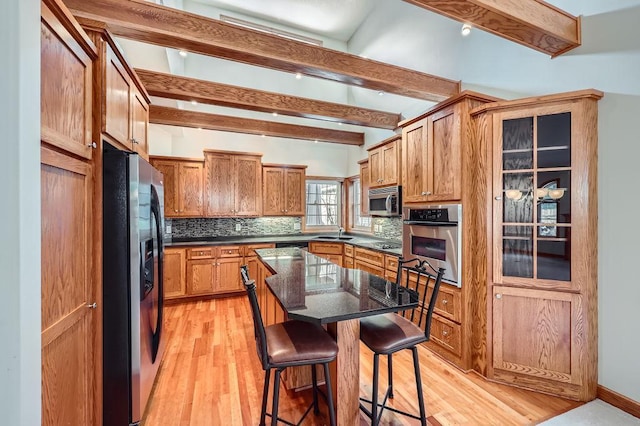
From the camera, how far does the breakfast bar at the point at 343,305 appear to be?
138 centimetres

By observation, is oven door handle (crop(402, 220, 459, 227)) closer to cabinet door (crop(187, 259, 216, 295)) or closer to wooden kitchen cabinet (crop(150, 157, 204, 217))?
cabinet door (crop(187, 259, 216, 295))

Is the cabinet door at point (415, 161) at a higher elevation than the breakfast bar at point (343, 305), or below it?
higher

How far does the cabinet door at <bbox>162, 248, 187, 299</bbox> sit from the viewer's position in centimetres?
416

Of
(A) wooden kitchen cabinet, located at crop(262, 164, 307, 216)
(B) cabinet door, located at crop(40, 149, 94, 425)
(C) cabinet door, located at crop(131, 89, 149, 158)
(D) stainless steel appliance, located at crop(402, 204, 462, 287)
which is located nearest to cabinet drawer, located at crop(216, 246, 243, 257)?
(A) wooden kitchen cabinet, located at crop(262, 164, 307, 216)

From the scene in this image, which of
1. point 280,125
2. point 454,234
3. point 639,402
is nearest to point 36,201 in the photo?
point 454,234

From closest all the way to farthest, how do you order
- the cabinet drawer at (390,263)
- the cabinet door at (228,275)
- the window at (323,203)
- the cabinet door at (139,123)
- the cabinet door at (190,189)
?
the cabinet door at (139,123) < the cabinet drawer at (390,263) < the cabinet door at (228,275) < the cabinet door at (190,189) < the window at (323,203)

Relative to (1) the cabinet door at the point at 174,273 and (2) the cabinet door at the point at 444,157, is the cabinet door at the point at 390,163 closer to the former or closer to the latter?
(2) the cabinet door at the point at 444,157

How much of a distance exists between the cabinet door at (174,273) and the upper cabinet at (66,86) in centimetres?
320

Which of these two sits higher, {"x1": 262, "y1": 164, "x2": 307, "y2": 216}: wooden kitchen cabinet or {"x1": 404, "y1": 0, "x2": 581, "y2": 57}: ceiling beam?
{"x1": 404, "y1": 0, "x2": 581, "y2": 57}: ceiling beam

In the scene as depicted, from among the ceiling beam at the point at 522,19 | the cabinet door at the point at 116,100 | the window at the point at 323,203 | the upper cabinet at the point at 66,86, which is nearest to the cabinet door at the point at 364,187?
the window at the point at 323,203

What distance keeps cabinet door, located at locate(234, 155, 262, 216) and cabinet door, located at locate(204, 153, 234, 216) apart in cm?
10

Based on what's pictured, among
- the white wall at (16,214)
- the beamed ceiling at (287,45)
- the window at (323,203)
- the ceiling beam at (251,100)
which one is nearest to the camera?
the white wall at (16,214)

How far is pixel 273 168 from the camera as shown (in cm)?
523

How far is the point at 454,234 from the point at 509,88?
5.18 ft
